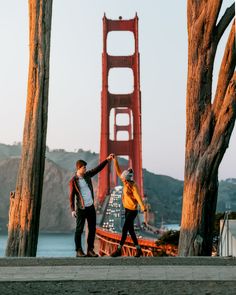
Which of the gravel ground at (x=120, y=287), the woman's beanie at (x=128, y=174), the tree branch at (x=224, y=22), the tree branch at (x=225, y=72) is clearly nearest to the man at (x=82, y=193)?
the woman's beanie at (x=128, y=174)

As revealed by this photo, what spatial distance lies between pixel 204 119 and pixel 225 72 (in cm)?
58

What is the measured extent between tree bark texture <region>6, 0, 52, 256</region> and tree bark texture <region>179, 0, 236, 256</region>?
1642mm

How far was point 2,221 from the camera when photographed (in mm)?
136750

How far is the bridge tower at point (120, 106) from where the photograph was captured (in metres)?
60.8

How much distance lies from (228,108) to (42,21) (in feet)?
7.82

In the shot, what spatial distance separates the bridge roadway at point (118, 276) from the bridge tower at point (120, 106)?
50270 mm

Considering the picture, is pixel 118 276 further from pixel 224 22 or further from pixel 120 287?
pixel 224 22

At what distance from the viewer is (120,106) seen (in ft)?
215

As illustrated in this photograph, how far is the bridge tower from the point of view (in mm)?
60750

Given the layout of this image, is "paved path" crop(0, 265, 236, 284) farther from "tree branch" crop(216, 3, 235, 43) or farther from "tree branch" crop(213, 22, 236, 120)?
"tree branch" crop(216, 3, 235, 43)

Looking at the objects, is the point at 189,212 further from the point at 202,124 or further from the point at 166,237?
the point at 166,237

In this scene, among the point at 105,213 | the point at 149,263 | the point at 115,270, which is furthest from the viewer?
the point at 105,213

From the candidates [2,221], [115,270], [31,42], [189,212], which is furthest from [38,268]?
[2,221]

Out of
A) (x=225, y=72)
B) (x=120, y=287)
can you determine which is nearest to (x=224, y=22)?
(x=225, y=72)
